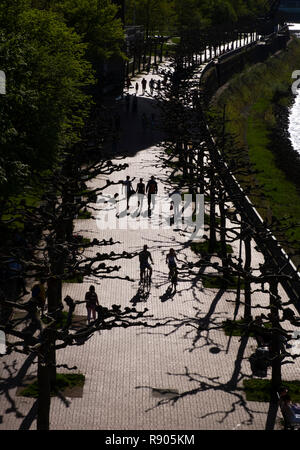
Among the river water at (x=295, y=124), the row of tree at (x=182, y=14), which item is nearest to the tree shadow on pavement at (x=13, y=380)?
the river water at (x=295, y=124)

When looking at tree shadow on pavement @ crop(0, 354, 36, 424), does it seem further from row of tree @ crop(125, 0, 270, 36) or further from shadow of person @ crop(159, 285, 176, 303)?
row of tree @ crop(125, 0, 270, 36)

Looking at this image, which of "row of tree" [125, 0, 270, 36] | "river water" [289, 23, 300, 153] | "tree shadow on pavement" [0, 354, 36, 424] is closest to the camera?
"tree shadow on pavement" [0, 354, 36, 424]

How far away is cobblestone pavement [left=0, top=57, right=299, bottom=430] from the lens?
24.6m

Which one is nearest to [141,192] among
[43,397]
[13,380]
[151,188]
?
[151,188]

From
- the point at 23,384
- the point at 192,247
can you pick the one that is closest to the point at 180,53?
the point at 192,247

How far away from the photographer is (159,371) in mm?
27609

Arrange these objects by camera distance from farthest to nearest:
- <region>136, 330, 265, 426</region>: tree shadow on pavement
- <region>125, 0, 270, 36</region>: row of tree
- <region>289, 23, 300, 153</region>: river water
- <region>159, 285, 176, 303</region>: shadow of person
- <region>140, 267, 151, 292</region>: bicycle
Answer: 1. <region>125, 0, 270, 36</region>: row of tree
2. <region>289, 23, 300, 153</region>: river water
3. <region>140, 267, 151, 292</region>: bicycle
4. <region>159, 285, 176, 303</region>: shadow of person
5. <region>136, 330, 265, 426</region>: tree shadow on pavement

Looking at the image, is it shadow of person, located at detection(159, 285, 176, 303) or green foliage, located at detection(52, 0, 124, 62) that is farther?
green foliage, located at detection(52, 0, 124, 62)

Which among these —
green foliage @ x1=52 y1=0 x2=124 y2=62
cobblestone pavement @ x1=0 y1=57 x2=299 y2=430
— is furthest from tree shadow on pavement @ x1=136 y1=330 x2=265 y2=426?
green foliage @ x1=52 y1=0 x2=124 y2=62

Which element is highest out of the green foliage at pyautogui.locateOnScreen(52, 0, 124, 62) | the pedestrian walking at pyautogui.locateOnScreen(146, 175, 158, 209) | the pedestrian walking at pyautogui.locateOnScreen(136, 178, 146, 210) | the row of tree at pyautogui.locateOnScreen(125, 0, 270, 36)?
the green foliage at pyautogui.locateOnScreen(52, 0, 124, 62)

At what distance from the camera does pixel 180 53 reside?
368ft

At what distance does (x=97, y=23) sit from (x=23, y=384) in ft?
162

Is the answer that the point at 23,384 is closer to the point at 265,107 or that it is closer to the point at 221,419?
the point at 221,419

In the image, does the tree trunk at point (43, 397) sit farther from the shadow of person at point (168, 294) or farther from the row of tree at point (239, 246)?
the shadow of person at point (168, 294)
